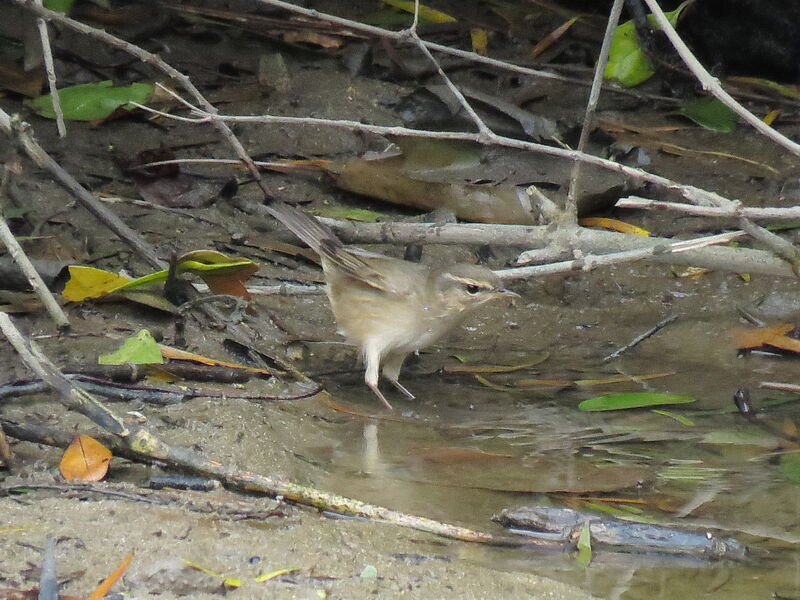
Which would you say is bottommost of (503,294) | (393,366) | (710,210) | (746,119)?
(393,366)

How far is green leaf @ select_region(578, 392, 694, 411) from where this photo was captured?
5793 millimetres

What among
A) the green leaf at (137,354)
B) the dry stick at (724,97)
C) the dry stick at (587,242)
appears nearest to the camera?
the dry stick at (724,97)

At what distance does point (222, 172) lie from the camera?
7879 millimetres

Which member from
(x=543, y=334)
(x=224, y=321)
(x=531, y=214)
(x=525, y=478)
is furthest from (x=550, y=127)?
(x=525, y=478)

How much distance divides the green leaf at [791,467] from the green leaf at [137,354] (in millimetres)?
2811

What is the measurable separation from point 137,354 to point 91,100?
10.9ft

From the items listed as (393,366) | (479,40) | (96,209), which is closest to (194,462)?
(96,209)

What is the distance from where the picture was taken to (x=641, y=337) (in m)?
6.73

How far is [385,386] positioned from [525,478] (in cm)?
177

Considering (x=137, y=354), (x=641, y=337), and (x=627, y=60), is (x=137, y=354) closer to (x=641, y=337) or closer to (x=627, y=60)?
(x=641, y=337)

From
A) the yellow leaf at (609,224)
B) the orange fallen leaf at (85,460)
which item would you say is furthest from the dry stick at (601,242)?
the orange fallen leaf at (85,460)

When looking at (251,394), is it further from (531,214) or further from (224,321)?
(531,214)

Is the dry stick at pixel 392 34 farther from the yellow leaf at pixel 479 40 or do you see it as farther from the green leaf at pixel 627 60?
the yellow leaf at pixel 479 40

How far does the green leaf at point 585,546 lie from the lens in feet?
13.1
